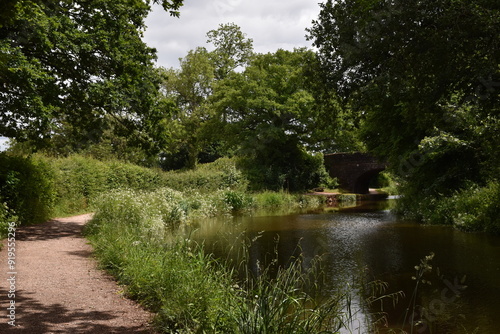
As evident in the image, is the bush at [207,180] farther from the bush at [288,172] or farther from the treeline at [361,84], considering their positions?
the treeline at [361,84]

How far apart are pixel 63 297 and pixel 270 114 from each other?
2444cm

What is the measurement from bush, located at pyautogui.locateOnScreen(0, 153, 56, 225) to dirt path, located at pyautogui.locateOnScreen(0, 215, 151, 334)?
121 inches

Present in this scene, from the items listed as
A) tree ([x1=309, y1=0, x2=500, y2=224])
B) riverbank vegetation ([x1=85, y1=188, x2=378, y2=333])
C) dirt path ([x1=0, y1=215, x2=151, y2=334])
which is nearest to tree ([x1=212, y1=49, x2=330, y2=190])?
tree ([x1=309, y1=0, x2=500, y2=224])

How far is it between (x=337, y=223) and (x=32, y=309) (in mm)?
12552

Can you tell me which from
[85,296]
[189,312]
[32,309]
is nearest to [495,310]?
[189,312]

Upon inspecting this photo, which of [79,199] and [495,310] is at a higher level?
[79,199]

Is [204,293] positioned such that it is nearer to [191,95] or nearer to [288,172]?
[288,172]

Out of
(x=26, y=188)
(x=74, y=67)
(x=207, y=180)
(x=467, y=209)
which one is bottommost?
(x=467, y=209)

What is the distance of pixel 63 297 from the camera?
15.7 feet

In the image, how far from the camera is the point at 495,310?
530cm

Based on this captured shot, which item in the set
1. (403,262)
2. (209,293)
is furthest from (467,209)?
(209,293)

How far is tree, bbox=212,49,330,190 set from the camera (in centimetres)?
2703

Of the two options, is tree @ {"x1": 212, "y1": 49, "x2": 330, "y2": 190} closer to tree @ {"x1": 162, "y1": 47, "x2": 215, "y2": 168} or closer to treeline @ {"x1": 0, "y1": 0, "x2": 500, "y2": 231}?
tree @ {"x1": 162, "y1": 47, "x2": 215, "y2": 168}

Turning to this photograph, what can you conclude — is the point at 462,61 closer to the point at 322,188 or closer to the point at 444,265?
the point at 444,265
